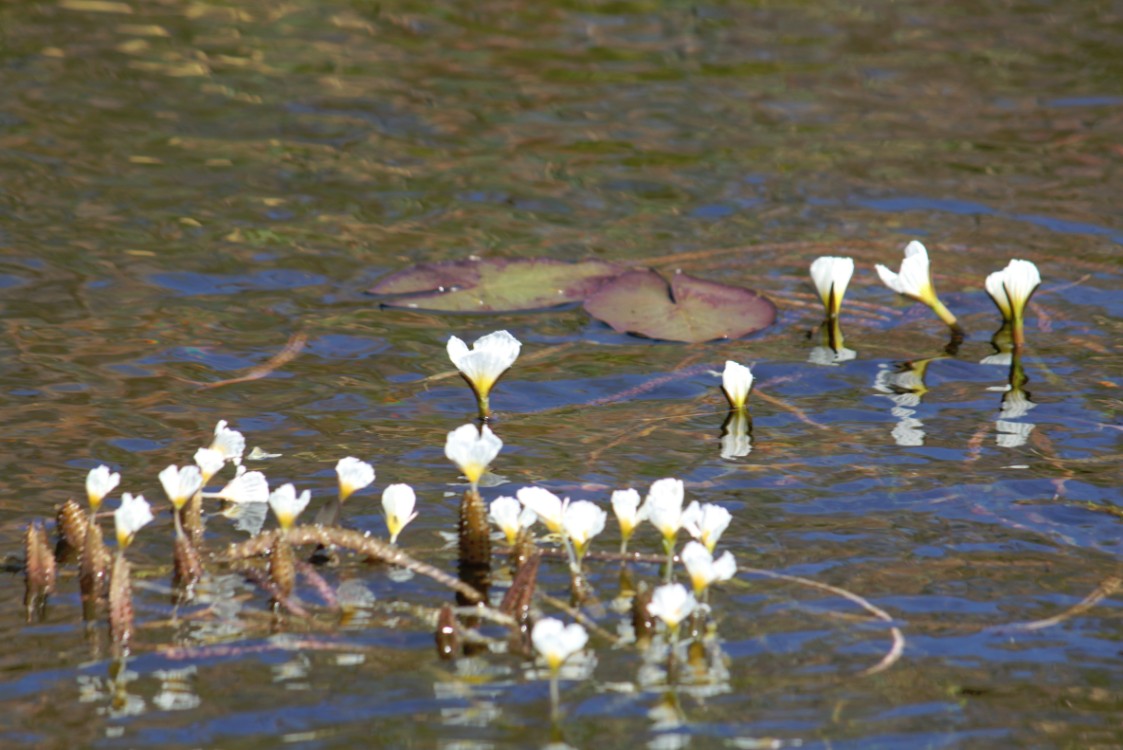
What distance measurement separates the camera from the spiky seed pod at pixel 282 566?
2.52 m

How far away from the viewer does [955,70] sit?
21.6 feet

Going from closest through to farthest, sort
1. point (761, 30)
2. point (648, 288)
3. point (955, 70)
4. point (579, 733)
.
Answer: point (579, 733) → point (648, 288) → point (955, 70) → point (761, 30)

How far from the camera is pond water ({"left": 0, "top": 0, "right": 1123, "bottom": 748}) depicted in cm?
233

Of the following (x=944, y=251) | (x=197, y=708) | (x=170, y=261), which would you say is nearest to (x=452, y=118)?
(x=170, y=261)

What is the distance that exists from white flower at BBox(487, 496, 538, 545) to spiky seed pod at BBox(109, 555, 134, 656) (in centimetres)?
66

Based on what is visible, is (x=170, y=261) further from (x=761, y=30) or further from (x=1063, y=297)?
(x=761, y=30)

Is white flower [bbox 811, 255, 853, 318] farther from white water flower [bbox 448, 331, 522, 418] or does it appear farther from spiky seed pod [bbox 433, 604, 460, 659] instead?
spiky seed pod [bbox 433, 604, 460, 659]

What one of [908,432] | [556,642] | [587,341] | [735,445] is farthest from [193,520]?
[908,432]

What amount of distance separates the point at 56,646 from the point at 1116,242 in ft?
12.1

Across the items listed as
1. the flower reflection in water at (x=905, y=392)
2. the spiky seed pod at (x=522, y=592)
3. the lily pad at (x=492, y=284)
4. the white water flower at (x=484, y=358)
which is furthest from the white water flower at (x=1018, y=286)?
the spiky seed pod at (x=522, y=592)

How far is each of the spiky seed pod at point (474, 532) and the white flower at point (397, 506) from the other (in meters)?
0.10

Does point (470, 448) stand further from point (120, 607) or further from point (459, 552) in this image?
point (120, 607)

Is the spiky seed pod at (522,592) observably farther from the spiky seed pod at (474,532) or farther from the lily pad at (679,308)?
the lily pad at (679,308)

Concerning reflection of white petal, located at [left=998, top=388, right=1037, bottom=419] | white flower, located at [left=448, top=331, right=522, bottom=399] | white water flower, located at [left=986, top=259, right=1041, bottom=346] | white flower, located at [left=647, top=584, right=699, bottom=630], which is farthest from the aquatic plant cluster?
white water flower, located at [left=986, top=259, right=1041, bottom=346]
